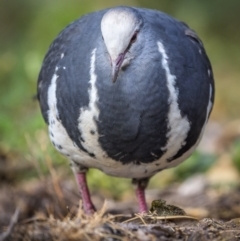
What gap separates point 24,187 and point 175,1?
6522mm

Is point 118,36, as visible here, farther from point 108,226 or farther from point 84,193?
point 84,193

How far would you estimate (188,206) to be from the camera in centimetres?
693

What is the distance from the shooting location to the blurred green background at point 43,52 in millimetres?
7602

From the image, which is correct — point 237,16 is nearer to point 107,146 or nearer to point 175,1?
point 175,1

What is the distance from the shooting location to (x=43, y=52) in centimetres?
1040

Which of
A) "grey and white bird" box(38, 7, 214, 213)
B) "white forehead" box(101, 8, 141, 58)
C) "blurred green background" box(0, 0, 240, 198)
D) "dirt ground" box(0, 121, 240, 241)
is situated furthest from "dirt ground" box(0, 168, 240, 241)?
"blurred green background" box(0, 0, 240, 198)

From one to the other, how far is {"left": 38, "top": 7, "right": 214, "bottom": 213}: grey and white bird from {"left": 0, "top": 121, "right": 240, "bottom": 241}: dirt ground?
43 cm

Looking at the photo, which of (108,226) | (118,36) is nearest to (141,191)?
(118,36)

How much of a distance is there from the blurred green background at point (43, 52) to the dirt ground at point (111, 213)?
255 mm

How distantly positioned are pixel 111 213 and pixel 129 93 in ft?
5.77

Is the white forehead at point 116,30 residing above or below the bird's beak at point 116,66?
above

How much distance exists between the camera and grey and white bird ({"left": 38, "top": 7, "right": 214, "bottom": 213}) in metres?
4.71

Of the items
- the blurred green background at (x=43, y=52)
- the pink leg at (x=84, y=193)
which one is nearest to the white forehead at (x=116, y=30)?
the pink leg at (x=84, y=193)

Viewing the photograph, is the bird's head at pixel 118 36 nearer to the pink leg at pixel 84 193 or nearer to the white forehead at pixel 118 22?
the white forehead at pixel 118 22
